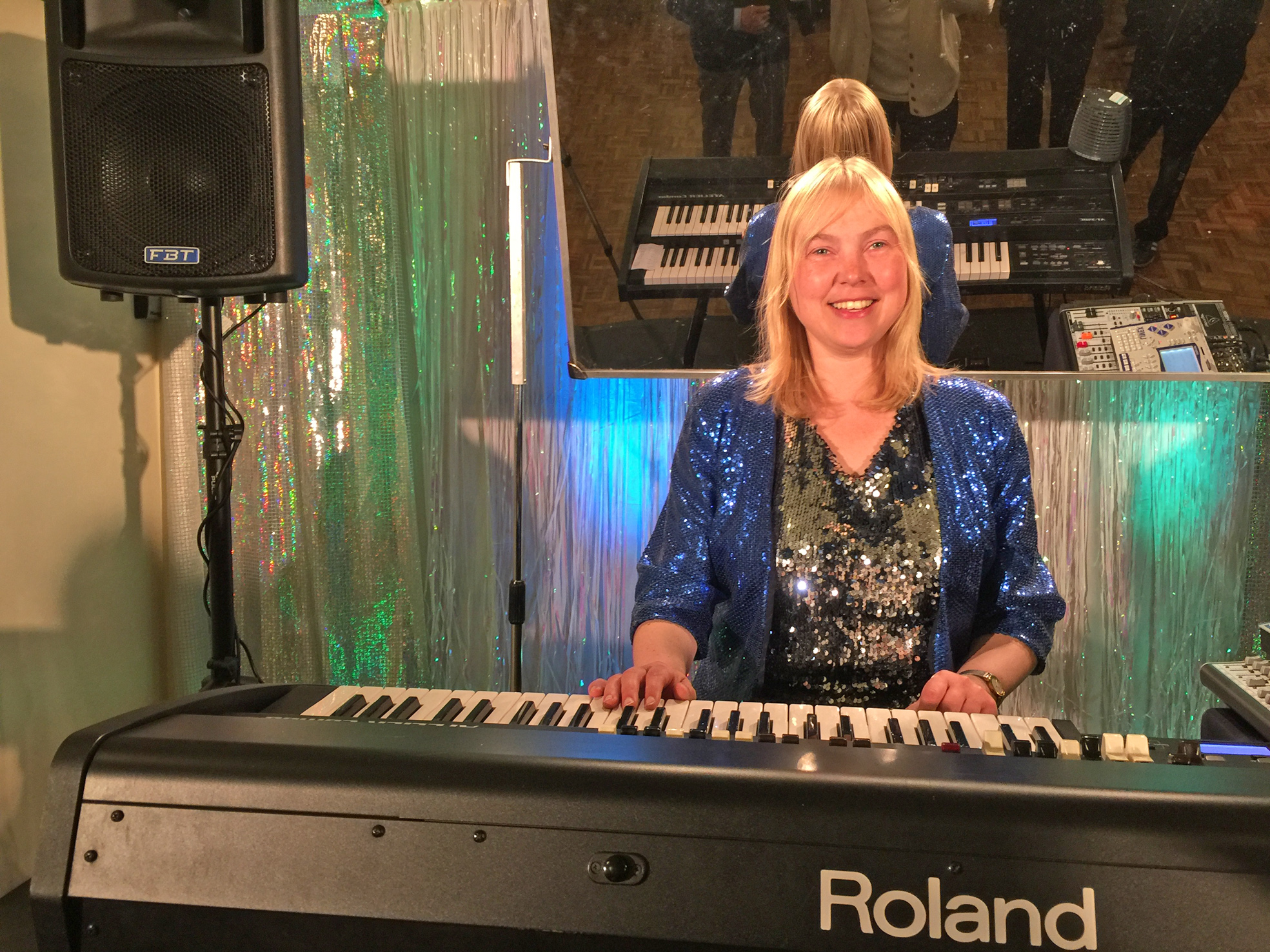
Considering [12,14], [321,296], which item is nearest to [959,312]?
[321,296]

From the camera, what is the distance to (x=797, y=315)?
74.5 inches

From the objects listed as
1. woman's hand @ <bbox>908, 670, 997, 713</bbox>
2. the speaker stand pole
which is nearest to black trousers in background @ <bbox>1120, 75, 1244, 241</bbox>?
woman's hand @ <bbox>908, 670, 997, 713</bbox>

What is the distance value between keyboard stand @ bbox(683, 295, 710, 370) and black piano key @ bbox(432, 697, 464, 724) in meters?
1.59

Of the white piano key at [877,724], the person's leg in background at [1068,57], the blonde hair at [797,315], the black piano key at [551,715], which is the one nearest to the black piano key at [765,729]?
the white piano key at [877,724]

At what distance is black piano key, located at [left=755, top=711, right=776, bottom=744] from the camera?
3.86 ft

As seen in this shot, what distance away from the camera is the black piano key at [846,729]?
1212mm

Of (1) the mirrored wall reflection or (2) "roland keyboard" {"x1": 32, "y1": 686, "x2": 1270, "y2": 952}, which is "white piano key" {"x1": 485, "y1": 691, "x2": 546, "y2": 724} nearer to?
(2) "roland keyboard" {"x1": 32, "y1": 686, "x2": 1270, "y2": 952}

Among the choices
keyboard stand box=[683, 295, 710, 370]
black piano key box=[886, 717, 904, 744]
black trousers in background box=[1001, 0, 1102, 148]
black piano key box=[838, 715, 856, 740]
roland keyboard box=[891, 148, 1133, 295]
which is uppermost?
black trousers in background box=[1001, 0, 1102, 148]

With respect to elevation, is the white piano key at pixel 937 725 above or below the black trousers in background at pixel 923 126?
below

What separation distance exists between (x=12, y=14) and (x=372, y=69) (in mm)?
842

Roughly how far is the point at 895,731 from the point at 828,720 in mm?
84

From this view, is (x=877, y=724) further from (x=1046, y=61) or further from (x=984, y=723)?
(x=1046, y=61)

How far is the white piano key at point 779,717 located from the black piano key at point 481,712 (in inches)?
13.0

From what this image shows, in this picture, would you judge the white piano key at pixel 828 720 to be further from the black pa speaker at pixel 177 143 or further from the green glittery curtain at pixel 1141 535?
the green glittery curtain at pixel 1141 535
